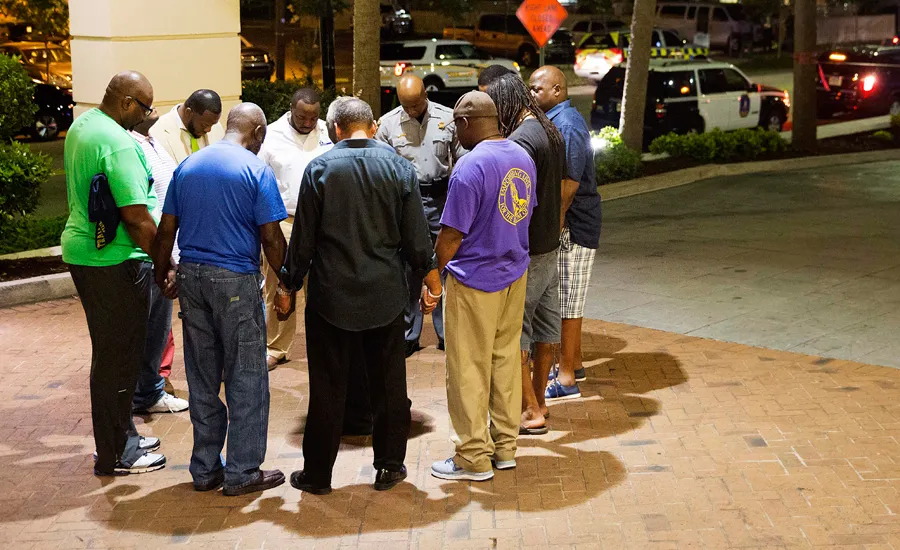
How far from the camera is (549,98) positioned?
6629 millimetres

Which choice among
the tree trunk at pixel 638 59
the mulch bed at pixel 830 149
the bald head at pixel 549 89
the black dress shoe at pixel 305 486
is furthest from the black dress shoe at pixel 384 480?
the tree trunk at pixel 638 59

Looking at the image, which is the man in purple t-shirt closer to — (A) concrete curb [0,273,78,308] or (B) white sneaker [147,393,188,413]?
(B) white sneaker [147,393,188,413]

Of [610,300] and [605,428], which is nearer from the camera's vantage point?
[605,428]

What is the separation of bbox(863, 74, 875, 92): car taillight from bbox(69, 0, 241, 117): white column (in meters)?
17.4

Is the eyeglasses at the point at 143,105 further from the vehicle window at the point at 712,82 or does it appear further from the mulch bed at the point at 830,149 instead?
the vehicle window at the point at 712,82

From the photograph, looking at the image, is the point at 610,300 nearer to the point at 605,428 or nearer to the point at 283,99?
the point at 605,428

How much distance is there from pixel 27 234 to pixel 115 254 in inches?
217

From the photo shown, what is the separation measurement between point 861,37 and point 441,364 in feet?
152

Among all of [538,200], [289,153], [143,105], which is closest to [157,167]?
[143,105]

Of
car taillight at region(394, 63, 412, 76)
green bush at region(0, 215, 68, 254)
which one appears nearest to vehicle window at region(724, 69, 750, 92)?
car taillight at region(394, 63, 412, 76)

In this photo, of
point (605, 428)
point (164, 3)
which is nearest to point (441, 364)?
point (605, 428)

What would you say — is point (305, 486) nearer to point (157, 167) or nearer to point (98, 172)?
point (98, 172)

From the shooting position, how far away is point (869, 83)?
2419cm

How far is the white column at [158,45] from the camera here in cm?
998
